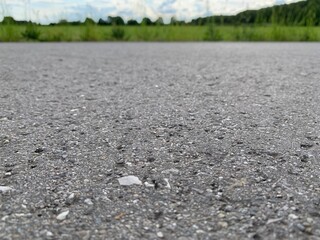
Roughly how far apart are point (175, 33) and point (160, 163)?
26.6 ft

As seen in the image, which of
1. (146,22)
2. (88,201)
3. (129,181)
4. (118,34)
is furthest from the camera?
(146,22)

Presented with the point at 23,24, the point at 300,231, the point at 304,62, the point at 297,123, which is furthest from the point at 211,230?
the point at 23,24

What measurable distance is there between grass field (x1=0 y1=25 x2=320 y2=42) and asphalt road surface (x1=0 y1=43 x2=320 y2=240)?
6.31m

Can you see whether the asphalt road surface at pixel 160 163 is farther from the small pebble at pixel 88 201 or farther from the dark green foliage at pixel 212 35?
the dark green foliage at pixel 212 35

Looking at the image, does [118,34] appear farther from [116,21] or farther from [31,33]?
[31,33]

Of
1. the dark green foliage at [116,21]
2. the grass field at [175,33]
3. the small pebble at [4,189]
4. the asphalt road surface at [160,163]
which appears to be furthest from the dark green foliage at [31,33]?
the small pebble at [4,189]

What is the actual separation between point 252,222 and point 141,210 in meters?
0.29

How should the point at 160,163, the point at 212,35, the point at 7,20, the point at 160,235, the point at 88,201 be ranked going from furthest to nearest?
1. the point at 212,35
2. the point at 7,20
3. the point at 160,163
4. the point at 88,201
5. the point at 160,235

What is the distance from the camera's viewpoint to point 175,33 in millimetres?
8906

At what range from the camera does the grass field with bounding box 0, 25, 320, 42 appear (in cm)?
840

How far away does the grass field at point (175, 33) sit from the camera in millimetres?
8398

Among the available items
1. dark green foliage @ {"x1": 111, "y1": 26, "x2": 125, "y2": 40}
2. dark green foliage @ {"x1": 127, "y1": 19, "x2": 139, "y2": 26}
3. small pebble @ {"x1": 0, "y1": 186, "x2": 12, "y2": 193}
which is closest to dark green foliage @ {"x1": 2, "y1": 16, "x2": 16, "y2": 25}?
dark green foliage @ {"x1": 111, "y1": 26, "x2": 125, "y2": 40}

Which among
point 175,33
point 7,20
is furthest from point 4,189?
point 175,33

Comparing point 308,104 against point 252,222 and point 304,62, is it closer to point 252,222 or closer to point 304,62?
point 252,222
